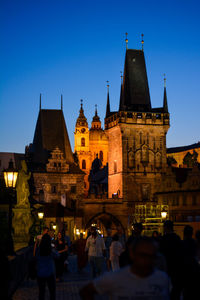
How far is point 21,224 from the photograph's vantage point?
73.1 ft

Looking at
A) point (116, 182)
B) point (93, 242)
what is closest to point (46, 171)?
point (116, 182)

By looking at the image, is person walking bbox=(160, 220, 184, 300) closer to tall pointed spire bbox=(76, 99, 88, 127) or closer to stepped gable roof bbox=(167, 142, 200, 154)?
stepped gable roof bbox=(167, 142, 200, 154)

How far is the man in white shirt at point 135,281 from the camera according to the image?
4.66 meters

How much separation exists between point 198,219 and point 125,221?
394 inches

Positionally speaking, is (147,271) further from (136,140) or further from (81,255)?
(136,140)

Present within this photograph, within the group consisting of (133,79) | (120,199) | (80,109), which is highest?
(80,109)

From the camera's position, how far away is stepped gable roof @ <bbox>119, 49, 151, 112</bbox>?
74.0 meters

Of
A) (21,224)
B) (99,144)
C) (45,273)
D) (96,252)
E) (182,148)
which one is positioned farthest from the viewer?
(99,144)

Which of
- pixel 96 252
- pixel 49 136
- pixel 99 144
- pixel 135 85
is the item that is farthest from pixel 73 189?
pixel 99 144

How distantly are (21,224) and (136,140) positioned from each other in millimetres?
49201

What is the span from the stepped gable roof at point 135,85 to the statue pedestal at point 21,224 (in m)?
51.7

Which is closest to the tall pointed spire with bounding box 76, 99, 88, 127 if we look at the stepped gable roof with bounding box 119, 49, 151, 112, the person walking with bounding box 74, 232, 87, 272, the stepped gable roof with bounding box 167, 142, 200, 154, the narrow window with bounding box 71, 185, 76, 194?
the stepped gable roof with bounding box 167, 142, 200, 154

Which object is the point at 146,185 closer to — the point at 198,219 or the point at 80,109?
the point at 198,219

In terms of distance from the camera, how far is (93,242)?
1484 centimetres
